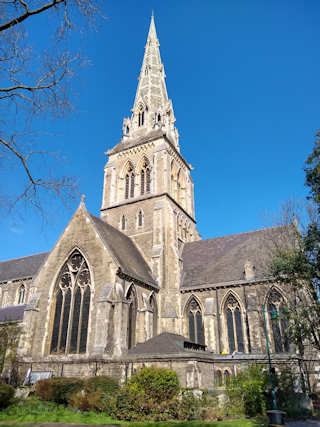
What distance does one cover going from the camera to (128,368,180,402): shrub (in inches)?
531

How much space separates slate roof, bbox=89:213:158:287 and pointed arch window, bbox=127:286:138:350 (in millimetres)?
1179

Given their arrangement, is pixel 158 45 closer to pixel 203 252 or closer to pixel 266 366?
pixel 203 252

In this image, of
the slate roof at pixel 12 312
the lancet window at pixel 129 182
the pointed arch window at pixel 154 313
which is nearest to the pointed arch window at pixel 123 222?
the lancet window at pixel 129 182

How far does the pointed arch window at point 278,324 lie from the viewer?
2081 cm

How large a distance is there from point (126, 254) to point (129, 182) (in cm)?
1087

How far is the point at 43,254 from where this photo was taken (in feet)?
114

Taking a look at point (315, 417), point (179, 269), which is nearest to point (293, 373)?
point (315, 417)

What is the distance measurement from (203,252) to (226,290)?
614 centimetres

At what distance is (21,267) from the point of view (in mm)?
33438

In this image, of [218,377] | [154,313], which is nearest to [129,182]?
[154,313]

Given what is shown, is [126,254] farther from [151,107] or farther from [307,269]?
[151,107]

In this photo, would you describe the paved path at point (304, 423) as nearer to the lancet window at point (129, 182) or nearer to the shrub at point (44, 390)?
the shrub at point (44, 390)

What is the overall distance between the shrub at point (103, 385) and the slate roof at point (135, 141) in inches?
873

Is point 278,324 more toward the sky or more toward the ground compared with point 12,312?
more toward the ground
